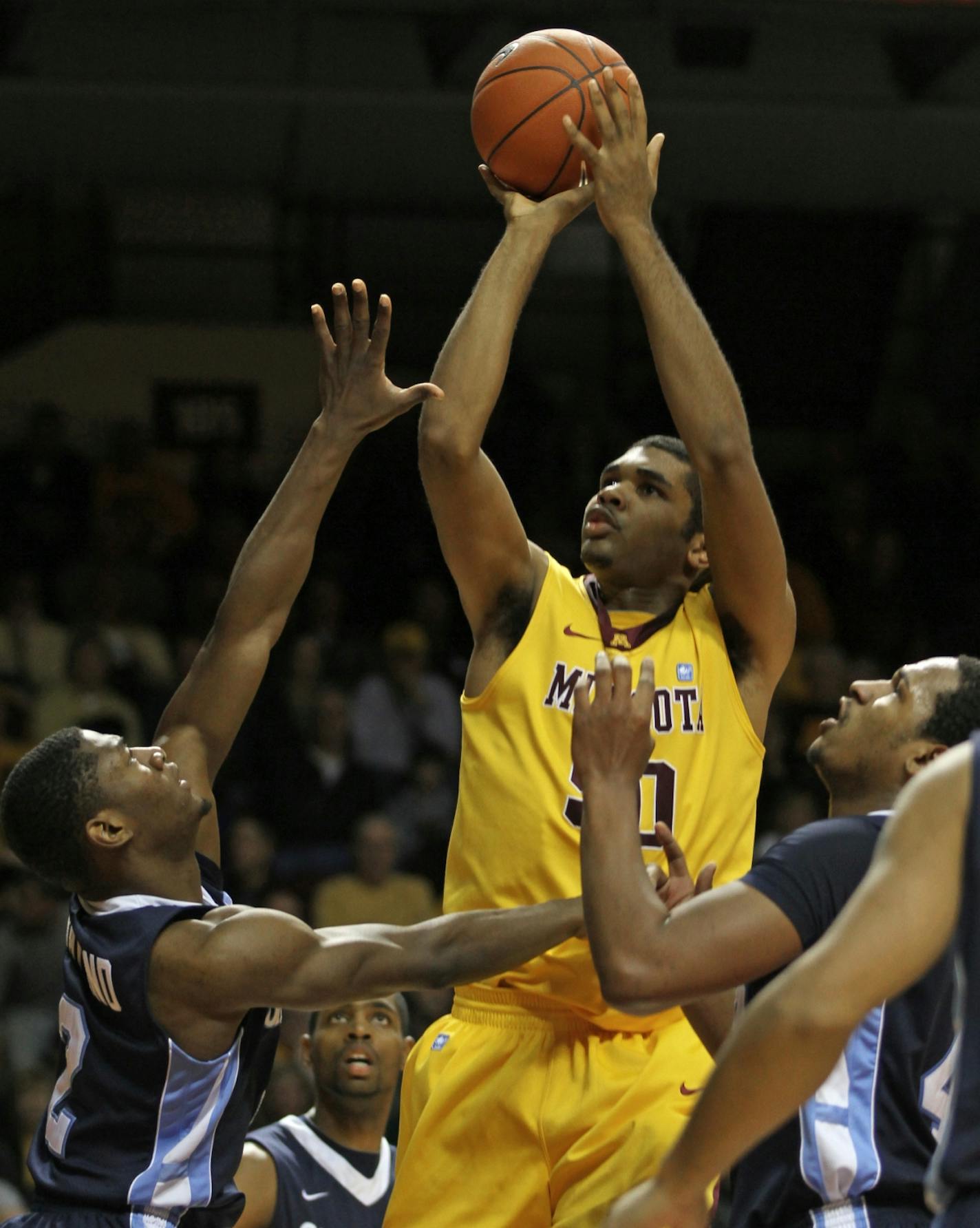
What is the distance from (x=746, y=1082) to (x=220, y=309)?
1173cm

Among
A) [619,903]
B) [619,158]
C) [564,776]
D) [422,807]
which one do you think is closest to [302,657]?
[422,807]

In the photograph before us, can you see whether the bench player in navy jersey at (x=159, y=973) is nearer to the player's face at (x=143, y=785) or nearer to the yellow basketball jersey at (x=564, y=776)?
the player's face at (x=143, y=785)

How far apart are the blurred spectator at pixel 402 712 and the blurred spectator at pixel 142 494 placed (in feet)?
5.40

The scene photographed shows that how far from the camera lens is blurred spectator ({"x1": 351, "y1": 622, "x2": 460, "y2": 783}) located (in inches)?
408

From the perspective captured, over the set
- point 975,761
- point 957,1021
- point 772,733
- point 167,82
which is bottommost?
point 772,733

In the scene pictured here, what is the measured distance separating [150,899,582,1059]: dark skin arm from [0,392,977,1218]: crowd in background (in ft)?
12.5

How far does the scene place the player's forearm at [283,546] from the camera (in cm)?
451

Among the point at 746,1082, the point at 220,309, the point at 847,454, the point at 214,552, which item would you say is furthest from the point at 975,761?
the point at 220,309

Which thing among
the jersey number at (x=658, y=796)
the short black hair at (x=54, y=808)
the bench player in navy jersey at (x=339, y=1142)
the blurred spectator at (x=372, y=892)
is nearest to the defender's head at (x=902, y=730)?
the jersey number at (x=658, y=796)

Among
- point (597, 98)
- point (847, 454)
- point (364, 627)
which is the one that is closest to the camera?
point (597, 98)

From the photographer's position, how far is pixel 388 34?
409 inches

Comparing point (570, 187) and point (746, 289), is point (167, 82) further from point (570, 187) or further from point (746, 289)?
point (570, 187)

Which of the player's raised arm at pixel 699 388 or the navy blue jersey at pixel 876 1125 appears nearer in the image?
the navy blue jersey at pixel 876 1125

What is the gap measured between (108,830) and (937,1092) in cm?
173
